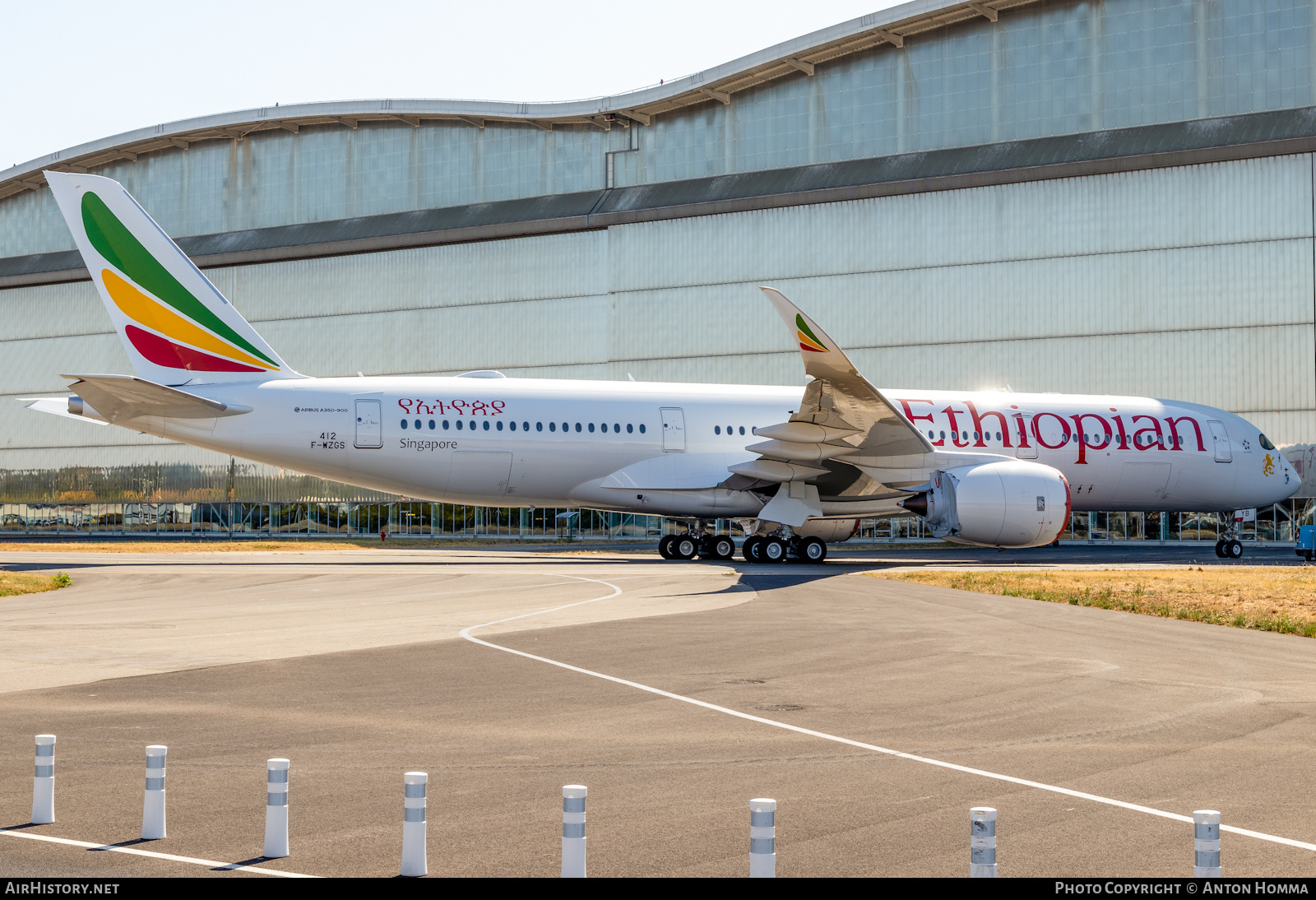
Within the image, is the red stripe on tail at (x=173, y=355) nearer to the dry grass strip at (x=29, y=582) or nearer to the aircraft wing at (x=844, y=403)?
the dry grass strip at (x=29, y=582)

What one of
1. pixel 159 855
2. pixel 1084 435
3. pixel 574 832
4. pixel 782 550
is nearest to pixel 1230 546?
pixel 1084 435

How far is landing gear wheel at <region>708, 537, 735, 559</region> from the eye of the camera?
29953mm

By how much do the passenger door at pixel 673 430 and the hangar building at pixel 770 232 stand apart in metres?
16.0

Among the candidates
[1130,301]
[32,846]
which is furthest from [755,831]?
[1130,301]

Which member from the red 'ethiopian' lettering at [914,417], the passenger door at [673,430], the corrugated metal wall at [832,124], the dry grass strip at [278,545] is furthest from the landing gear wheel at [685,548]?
the corrugated metal wall at [832,124]

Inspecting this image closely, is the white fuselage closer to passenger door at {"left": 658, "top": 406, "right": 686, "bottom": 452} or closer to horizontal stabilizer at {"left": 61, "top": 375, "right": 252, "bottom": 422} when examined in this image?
passenger door at {"left": 658, "top": 406, "right": 686, "bottom": 452}

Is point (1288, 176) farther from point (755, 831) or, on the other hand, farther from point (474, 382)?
point (755, 831)

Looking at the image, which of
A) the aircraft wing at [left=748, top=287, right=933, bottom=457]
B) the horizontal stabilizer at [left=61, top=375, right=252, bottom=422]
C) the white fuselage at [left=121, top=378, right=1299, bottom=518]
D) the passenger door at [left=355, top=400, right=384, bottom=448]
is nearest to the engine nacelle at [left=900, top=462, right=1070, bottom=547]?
the aircraft wing at [left=748, top=287, right=933, bottom=457]

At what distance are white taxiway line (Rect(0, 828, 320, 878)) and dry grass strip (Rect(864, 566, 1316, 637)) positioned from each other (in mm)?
13644

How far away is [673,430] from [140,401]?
11748 mm

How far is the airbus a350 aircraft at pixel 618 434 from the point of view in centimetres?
2497

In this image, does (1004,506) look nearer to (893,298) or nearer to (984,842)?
(893,298)

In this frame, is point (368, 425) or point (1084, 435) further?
point (1084, 435)

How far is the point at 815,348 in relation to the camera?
2219 centimetres
